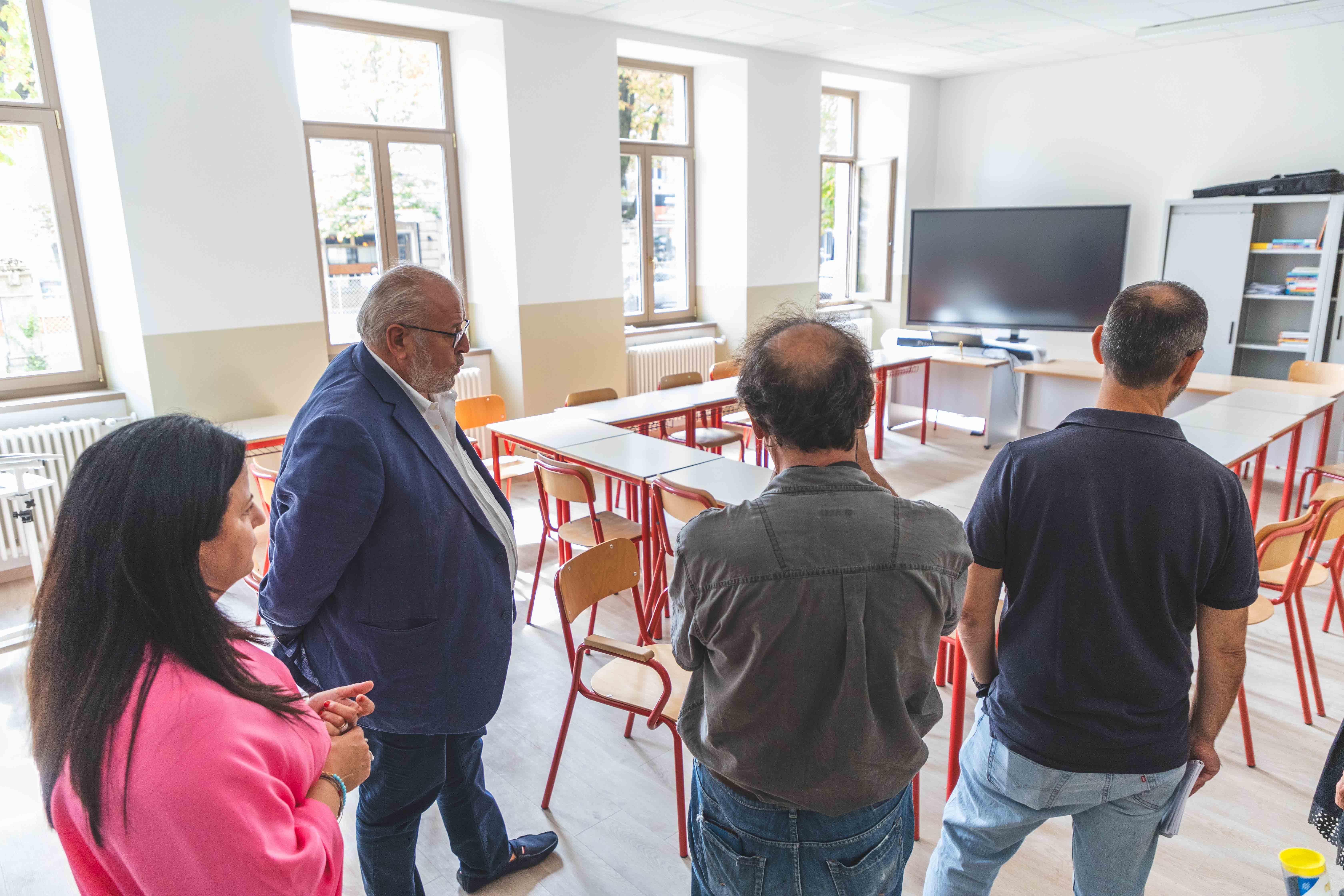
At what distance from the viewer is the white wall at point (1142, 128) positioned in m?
6.24

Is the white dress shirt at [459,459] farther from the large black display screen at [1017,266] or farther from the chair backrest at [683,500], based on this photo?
the large black display screen at [1017,266]

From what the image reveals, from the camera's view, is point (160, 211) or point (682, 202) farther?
point (682, 202)

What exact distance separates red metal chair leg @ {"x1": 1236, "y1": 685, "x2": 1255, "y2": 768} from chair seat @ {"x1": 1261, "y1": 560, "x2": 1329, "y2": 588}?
1.43 feet

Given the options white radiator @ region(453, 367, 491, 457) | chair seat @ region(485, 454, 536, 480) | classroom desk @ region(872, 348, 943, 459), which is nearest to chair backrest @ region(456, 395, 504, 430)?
chair seat @ region(485, 454, 536, 480)

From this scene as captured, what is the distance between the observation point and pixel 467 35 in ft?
17.9

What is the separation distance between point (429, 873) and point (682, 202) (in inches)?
239

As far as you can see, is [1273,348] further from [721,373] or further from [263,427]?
[263,427]

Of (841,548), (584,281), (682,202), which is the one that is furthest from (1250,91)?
(841,548)

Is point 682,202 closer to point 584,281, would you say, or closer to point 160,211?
point 584,281

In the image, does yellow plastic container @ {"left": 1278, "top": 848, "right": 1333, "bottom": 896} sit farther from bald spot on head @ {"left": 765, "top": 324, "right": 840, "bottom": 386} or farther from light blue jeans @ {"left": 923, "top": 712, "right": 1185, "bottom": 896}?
bald spot on head @ {"left": 765, "top": 324, "right": 840, "bottom": 386}

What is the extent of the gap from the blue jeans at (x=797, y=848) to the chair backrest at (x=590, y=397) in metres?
3.86

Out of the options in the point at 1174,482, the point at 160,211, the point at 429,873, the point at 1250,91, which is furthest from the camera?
the point at 1250,91

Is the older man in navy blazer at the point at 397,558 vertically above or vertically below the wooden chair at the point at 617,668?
above

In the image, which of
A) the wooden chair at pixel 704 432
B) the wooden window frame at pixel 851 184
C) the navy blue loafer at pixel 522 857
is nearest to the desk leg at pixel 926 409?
the wooden window frame at pixel 851 184
